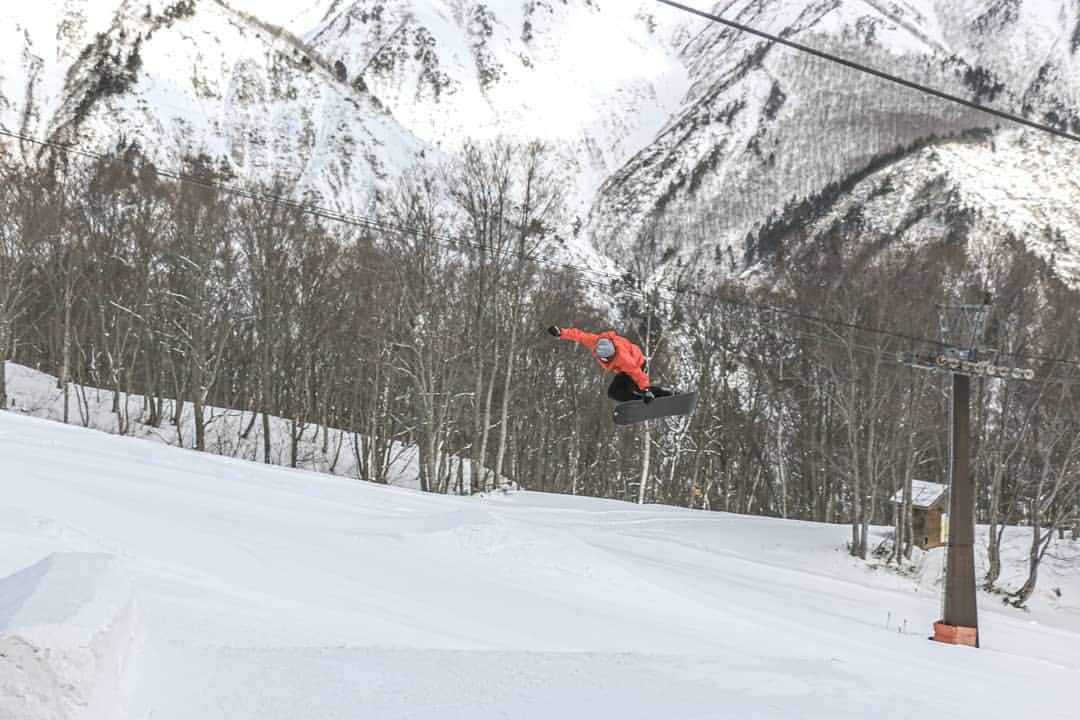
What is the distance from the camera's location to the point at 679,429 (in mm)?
40094

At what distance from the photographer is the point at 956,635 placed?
16.5 meters

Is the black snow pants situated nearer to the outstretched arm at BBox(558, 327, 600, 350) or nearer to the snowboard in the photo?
the snowboard

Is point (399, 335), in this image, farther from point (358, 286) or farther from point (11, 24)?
point (11, 24)

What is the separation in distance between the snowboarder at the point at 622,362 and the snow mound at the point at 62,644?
474 cm

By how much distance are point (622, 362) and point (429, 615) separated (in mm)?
4104

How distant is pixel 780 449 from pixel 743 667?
33.6m

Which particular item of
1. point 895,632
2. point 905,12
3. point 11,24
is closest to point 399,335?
point 895,632

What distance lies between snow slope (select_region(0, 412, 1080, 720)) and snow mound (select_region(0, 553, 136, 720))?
65mm

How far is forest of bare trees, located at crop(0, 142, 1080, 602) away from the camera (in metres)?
A: 28.1

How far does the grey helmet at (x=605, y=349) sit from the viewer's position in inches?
353

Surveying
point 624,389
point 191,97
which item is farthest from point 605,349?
point 191,97

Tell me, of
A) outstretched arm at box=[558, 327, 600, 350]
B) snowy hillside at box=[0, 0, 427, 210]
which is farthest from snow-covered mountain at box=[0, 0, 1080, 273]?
outstretched arm at box=[558, 327, 600, 350]

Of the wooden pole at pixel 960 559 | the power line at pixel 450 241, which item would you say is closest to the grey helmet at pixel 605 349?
the power line at pixel 450 241

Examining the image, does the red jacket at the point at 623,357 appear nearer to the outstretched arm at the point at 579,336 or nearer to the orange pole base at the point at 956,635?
the outstretched arm at the point at 579,336
